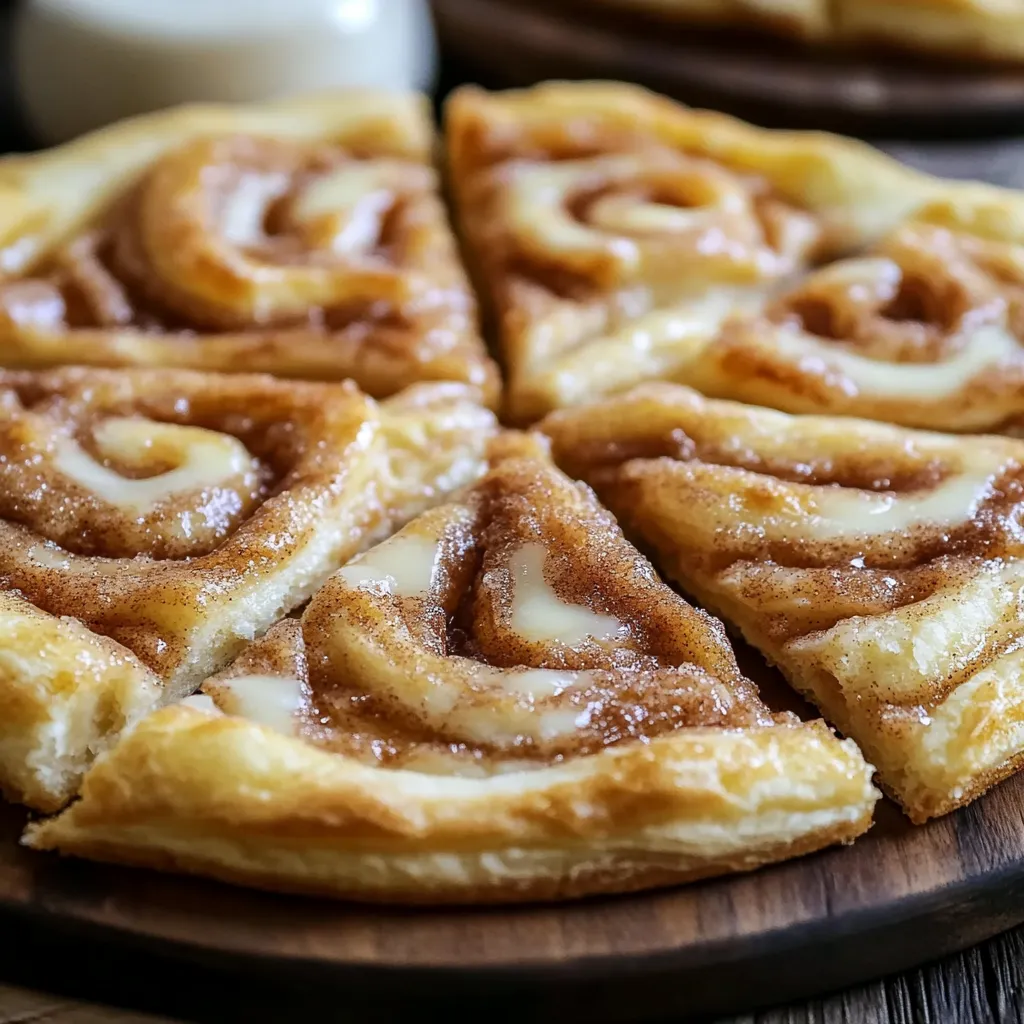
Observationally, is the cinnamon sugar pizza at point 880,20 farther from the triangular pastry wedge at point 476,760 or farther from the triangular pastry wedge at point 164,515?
the triangular pastry wedge at point 476,760

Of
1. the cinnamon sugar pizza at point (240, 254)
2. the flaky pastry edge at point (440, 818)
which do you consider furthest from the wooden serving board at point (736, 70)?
the flaky pastry edge at point (440, 818)

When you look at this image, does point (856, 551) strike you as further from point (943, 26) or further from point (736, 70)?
point (943, 26)

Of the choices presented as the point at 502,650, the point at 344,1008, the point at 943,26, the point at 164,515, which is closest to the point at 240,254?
the point at 164,515

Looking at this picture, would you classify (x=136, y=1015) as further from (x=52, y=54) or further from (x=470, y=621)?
(x=52, y=54)

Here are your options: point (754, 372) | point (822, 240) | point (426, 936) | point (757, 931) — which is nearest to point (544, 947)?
point (426, 936)

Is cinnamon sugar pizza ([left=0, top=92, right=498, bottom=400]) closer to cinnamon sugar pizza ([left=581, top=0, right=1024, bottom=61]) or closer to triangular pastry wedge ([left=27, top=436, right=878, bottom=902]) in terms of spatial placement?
triangular pastry wedge ([left=27, top=436, right=878, bottom=902])

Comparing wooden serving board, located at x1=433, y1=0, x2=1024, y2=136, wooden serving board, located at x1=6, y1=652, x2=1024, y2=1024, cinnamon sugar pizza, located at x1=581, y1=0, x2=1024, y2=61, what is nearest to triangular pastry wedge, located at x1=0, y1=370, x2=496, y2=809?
wooden serving board, located at x1=6, y1=652, x2=1024, y2=1024
